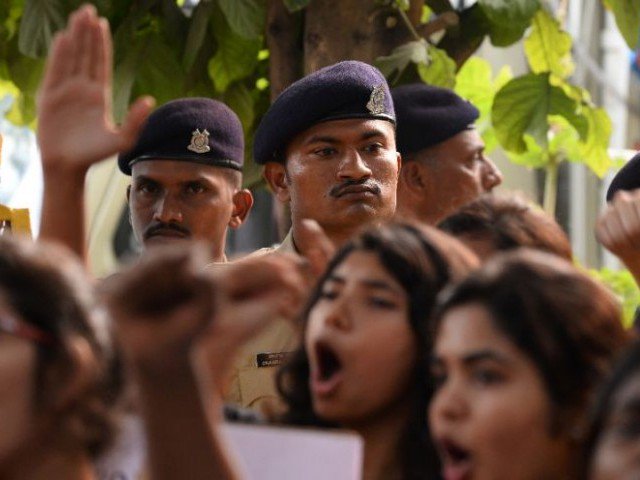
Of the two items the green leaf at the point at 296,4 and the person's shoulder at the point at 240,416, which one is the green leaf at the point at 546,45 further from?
the person's shoulder at the point at 240,416

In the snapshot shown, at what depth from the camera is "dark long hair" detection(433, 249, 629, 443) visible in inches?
109

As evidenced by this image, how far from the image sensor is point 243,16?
230 inches

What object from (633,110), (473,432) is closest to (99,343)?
(473,432)

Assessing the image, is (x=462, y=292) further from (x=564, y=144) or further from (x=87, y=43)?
(x=564, y=144)

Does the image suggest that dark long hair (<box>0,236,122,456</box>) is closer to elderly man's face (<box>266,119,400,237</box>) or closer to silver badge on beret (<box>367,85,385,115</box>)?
elderly man's face (<box>266,119,400,237</box>)

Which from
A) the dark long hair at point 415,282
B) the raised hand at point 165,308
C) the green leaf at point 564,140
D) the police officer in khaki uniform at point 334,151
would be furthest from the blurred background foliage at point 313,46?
the raised hand at point 165,308

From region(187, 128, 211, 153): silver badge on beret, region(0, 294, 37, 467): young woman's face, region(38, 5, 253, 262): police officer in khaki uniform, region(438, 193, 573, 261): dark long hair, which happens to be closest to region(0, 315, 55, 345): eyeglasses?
region(0, 294, 37, 467): young woman's face

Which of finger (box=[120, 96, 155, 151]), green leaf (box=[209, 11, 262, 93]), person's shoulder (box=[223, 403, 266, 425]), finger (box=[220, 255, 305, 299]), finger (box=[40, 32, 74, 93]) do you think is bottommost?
person's shoulder (box=[223, 403, 266, 425])

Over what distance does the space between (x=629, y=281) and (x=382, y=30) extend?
97.0 inches

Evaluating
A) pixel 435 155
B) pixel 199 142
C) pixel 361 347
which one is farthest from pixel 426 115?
pixel 361 347

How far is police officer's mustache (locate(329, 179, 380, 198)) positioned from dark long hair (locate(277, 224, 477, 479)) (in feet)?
5.37

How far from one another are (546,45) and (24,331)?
380 centimetres

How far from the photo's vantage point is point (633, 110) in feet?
47.7

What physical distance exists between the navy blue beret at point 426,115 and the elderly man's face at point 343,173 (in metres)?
0.52
